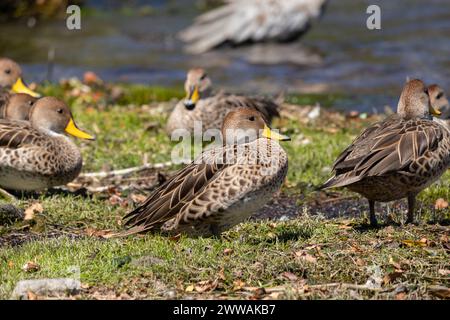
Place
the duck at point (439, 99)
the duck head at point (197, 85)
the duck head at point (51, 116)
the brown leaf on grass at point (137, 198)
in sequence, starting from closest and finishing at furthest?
the brown leaf on grass at point (137, 198) → the duck head at point (51, 116) → the duck at point (439, 99) → the duck head at point (197, 85)

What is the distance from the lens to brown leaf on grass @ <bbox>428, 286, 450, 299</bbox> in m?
5.09

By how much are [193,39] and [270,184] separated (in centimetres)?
1341

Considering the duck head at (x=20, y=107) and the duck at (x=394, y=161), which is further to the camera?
the duck head at (x=20, y=107)

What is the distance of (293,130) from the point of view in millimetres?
10617

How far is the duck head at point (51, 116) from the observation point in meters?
8.27

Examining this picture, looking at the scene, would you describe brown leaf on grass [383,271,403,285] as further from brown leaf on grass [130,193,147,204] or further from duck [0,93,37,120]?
duck [0,93,37,120]

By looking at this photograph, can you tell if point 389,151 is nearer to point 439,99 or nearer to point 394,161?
point 394,161

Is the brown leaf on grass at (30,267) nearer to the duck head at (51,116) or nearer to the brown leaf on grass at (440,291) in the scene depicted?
the brown leaf on grass at (440,291)

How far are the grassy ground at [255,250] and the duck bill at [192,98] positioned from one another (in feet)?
5.68

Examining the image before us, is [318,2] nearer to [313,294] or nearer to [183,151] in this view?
[183,151]

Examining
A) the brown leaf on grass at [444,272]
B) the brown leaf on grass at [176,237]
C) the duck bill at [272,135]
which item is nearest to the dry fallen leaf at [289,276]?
the brown leaf on grass at [444,272]

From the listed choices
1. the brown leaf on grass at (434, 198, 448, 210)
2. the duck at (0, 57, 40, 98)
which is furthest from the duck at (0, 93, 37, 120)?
the brown leaf on grass at (434, 198, 448, 210)

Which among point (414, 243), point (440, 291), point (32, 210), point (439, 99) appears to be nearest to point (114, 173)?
point (32, 210)

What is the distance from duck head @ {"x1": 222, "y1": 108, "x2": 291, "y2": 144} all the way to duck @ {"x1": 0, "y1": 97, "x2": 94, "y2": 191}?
1784 mm
